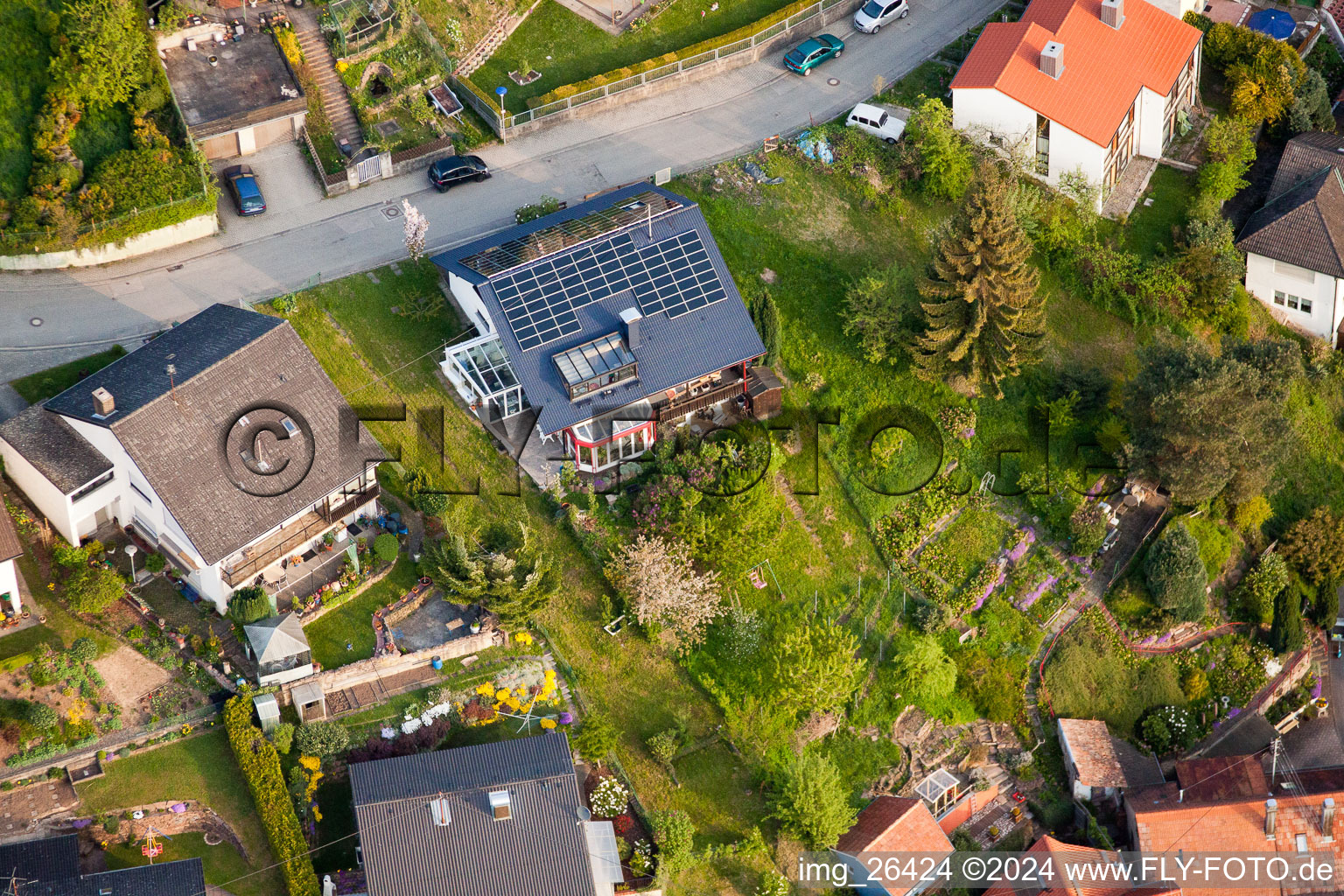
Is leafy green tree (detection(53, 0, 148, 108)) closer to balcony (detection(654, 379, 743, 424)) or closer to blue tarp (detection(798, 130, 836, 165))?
balcony (detection(654, 379, 743, 424))

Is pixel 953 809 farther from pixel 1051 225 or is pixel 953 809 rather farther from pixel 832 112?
pixel 832 112

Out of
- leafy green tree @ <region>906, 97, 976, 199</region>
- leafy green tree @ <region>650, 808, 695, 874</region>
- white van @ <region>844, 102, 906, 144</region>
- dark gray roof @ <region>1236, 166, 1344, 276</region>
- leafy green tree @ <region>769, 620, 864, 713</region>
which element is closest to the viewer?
leafy green tree @ <region>650, 808, 695, 874</region>

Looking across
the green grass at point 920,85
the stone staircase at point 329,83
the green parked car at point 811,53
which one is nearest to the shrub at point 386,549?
the stone staircase at point 329,83

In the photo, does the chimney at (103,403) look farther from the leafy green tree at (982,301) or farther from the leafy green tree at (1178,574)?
the leafy green tree at (1178,574)

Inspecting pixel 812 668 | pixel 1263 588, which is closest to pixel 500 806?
pixel 812 668

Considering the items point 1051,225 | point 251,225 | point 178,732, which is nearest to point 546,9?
point 251,225

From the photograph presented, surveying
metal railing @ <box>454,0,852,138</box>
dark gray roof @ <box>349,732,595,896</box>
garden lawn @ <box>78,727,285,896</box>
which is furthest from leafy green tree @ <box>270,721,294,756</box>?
metal railing @ <box>454,0,852,138</box>

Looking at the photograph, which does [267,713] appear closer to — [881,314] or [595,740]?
→ [595,740]
